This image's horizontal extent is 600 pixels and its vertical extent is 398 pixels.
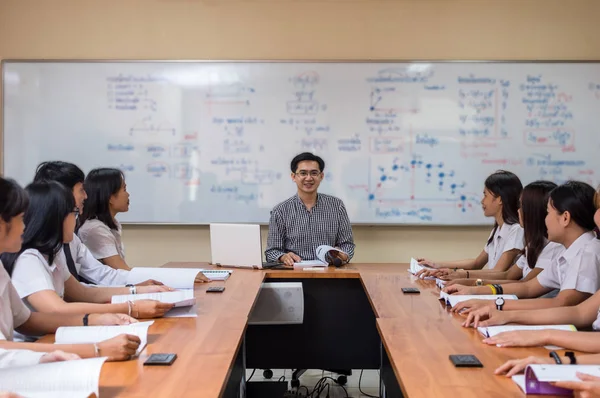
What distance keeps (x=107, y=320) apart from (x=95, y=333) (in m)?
0.19

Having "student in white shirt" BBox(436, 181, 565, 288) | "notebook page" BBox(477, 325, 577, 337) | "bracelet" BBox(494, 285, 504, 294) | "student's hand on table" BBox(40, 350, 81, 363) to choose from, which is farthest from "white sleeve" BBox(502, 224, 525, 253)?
"student's hand on table" BBox(40, 350, 81, 363)

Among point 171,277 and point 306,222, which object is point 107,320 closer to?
point 171,277

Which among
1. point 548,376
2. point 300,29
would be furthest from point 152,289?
point 300,29

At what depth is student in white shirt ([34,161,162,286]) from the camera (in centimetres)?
254

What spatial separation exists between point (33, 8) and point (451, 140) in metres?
3.17

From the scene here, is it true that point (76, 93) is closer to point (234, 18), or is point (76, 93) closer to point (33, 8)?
point (33, 8)

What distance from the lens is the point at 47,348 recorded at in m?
1.46

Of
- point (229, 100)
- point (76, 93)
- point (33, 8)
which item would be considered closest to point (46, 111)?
point (76, 93)

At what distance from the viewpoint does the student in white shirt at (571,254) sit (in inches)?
81.4

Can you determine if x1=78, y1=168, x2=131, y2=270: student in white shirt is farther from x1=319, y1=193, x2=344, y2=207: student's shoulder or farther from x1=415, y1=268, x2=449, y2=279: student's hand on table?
x1=415, y1=268, x2=449, y2=279: student's hand on table

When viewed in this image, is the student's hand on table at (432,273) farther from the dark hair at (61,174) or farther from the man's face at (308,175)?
the dark hair at (61,174)

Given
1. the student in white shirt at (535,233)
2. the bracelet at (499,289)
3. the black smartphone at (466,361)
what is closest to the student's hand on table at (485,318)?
the black smartphone at (466,361)

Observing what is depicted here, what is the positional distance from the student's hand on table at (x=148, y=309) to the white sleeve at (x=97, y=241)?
963mm

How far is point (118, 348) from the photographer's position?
1444 millimetres
